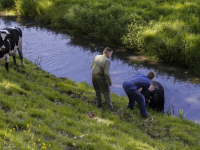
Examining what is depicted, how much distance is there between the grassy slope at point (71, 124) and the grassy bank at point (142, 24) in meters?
5.37

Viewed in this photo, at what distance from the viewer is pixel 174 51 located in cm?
1342

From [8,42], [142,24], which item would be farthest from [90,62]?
[8,42]

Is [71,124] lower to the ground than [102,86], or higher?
lower

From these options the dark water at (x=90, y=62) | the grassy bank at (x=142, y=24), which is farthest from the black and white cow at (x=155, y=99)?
the grassy bank at (x=142, y=24)

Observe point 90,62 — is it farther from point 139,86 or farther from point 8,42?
point 139,86

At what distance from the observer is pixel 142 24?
1577cm

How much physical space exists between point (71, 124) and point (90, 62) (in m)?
7.64

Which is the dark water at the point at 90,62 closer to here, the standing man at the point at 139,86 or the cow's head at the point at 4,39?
the standing man at the point at 139,86

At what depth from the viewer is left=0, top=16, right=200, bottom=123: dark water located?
10.4 metres

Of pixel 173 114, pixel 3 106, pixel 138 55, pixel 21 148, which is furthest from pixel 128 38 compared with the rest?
pixel 21 148

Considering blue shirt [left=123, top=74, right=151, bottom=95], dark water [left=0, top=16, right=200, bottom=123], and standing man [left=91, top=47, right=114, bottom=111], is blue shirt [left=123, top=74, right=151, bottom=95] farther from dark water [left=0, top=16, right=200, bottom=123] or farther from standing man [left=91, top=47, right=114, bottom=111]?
dark water [left=0, top=16, right=200, bottom=123]

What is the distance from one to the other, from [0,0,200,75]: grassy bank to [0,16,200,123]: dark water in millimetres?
668

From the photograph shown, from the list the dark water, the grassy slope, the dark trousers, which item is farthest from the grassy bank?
the dark trousers

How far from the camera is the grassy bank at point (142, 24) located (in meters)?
13.5
